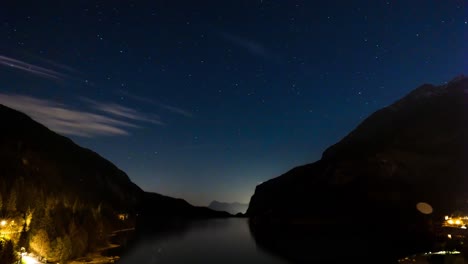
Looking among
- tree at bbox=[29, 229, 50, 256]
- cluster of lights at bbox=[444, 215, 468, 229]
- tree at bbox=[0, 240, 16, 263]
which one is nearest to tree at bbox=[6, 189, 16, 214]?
tree at bbox=[29, 229, 50, 256]

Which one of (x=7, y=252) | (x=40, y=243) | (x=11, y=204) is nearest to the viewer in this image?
(x=7, y=252)

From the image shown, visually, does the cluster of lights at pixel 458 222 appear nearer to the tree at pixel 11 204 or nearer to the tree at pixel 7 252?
the tree at pixel 7 252

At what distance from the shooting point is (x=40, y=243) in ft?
204

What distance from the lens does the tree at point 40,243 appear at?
6150 cm

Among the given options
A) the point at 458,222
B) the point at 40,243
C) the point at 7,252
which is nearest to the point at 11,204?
the point at 40,243

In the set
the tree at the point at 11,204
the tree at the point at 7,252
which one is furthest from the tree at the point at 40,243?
the tree at the point at 7,252

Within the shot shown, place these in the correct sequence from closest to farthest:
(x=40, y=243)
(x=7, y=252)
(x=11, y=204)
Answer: (x=7, y=252), (x=40, y=243), (x=11, y=204)

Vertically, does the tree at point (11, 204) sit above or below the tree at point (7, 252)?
above

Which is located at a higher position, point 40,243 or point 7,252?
point 40,243

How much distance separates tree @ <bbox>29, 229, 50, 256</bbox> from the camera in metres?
61.5

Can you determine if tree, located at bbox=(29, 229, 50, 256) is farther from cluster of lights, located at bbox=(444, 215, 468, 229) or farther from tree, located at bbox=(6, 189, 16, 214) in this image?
cluster of lights, located at bbox=(444, 215, 468, 229)

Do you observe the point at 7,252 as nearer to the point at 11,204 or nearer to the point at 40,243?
the point at 40,243

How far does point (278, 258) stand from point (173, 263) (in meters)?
25.6

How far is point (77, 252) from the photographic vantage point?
73938 millimetres
